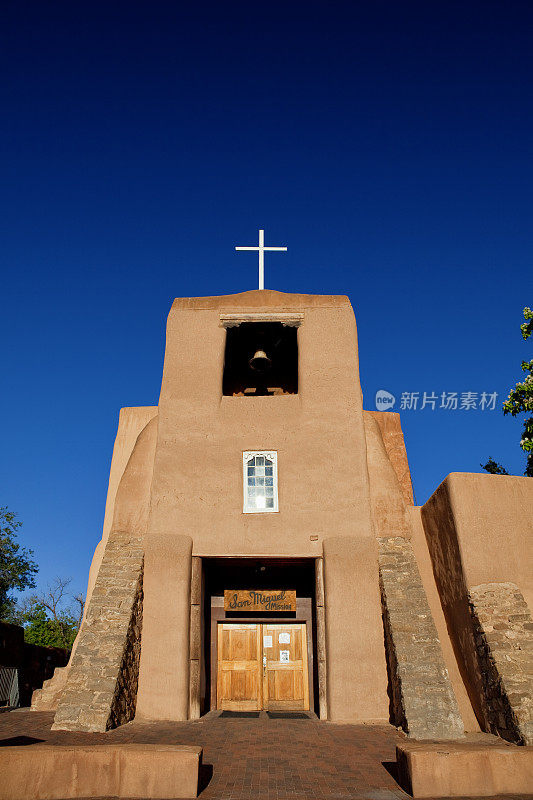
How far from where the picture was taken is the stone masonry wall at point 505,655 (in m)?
8.47

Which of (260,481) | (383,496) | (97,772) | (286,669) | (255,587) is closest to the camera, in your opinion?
(97,772)

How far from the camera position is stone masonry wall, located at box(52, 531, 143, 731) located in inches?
365

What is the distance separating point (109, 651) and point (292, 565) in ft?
14.6

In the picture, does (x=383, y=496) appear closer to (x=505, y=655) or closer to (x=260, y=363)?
(x=505, y=655)

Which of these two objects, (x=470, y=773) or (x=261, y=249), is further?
(x=261, y=249)

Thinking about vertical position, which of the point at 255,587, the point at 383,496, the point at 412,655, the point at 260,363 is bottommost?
the point at 412,655

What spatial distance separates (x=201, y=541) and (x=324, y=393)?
4305 millimetres

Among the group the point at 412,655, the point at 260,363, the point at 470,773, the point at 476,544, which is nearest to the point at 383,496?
the point at 476,544

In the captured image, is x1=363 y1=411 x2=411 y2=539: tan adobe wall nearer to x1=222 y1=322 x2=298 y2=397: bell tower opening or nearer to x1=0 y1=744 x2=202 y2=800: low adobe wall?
x1=222 y1=322 x2=298 y2=397: bell tower opening

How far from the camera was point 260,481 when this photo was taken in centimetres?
1252

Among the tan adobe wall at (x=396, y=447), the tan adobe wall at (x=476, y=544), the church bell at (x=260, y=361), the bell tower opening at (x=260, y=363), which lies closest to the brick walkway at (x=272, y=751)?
the tan adobe wall at (x=476, y=544)

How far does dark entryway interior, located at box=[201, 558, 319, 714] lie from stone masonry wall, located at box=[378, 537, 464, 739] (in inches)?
92.7

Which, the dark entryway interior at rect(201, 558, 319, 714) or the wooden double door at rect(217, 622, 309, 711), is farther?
the dark entryway interior at rect(201, 558, 319, 714)

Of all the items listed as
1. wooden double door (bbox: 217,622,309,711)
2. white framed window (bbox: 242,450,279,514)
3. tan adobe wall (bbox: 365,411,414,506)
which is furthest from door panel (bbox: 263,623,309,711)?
tan adobe wall (bbox: 365,411,414,506)
